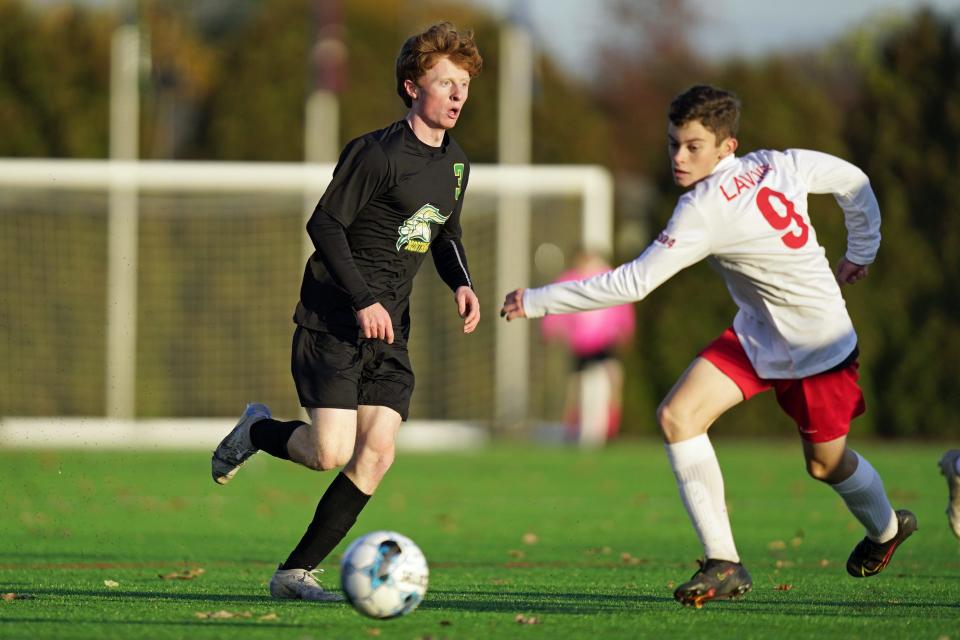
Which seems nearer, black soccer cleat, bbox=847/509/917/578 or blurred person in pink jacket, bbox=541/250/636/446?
black soccer cleat, bbox=847/509/917/578

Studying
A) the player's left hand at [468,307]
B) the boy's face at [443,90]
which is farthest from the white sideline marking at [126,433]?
the boy's face at [443,90]

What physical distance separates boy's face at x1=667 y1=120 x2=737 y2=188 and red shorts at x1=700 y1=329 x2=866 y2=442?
0.74m

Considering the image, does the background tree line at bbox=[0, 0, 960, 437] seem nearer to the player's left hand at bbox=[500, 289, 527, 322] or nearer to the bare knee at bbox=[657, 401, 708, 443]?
the bare knee at bbox=[657, 401, 708, 443]

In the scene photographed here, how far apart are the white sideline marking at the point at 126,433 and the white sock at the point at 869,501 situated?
42.2ft

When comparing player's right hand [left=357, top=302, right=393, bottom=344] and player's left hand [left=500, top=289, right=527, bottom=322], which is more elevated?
player's left hand [left=500, top=289, right=527, bottom=322]

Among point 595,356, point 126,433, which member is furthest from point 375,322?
point 595,356

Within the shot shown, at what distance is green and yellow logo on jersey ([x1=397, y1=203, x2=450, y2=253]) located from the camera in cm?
673

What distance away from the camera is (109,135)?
2434 cm

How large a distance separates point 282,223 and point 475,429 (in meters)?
3.65

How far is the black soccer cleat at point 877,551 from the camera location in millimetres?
6715

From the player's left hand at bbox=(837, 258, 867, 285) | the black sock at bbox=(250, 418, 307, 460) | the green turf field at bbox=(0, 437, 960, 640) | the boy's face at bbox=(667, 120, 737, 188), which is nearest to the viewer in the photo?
the green turf field at bbox=(0, 437, 960, 640)

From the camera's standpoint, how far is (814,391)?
21.3ft

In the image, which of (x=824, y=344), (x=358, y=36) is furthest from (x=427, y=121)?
(x=358, y=36)

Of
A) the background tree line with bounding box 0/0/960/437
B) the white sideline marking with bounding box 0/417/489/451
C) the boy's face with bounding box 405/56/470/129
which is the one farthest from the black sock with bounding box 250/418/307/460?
the background tree line with bounding box 0/0/960/437
